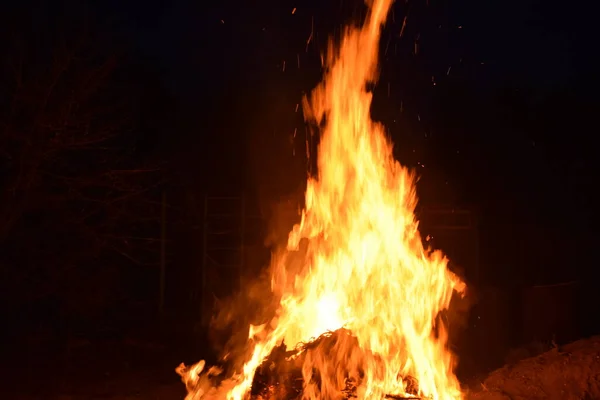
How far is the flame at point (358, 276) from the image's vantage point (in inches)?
243

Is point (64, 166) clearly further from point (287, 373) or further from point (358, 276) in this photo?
point (287, 373)

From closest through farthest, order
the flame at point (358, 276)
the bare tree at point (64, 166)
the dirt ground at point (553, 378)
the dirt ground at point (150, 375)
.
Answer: the dirt ground at point (553, 378), the dirt ground at point (150, 375), the flame at point (358, 276), the bare tree at point (64, 166)

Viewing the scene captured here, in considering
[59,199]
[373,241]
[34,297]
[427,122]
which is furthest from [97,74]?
[427,122]

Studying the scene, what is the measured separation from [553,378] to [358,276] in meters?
2.18

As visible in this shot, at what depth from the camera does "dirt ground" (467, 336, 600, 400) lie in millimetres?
5816

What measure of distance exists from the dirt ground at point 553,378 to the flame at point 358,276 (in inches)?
17.6

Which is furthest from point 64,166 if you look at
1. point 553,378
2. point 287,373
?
point 553,378

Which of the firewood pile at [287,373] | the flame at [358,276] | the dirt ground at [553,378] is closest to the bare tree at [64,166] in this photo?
the flame at [358,276]

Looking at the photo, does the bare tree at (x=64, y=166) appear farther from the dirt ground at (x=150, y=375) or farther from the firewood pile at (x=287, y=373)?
the firewood pile at (x=287, y=373)

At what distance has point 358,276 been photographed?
271 inches

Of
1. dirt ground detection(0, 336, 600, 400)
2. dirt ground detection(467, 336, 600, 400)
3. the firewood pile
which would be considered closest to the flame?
the firewood pile

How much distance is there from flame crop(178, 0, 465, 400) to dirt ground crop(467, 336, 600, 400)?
0.45 m

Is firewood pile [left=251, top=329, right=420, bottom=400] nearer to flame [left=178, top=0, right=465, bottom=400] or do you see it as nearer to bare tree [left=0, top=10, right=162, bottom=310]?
flame [left=178, top=0, right=465, bottom=400]

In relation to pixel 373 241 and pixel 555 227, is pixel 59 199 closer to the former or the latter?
pixel 373 241
